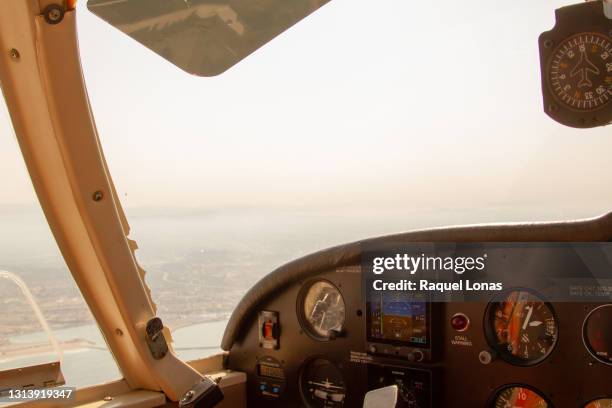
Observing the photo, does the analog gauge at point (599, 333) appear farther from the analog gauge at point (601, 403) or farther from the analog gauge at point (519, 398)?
the analog gauge at point (519, 398)

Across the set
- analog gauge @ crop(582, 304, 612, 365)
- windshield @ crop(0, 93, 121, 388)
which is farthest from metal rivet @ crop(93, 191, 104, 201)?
analog gauge @ crop(582, 304, 612, 365)

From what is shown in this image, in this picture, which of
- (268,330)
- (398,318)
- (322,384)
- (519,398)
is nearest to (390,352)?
(398,318)

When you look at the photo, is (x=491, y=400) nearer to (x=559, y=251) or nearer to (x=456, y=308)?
(x=456, y=308)

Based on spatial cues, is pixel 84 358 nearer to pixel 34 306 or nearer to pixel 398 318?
pixel 34 306

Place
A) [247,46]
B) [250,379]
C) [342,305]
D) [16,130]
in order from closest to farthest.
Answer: [247,46] → [16,130] → [342,305] → [250,379]

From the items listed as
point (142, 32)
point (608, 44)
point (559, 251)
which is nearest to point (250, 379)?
point (559, 251)
